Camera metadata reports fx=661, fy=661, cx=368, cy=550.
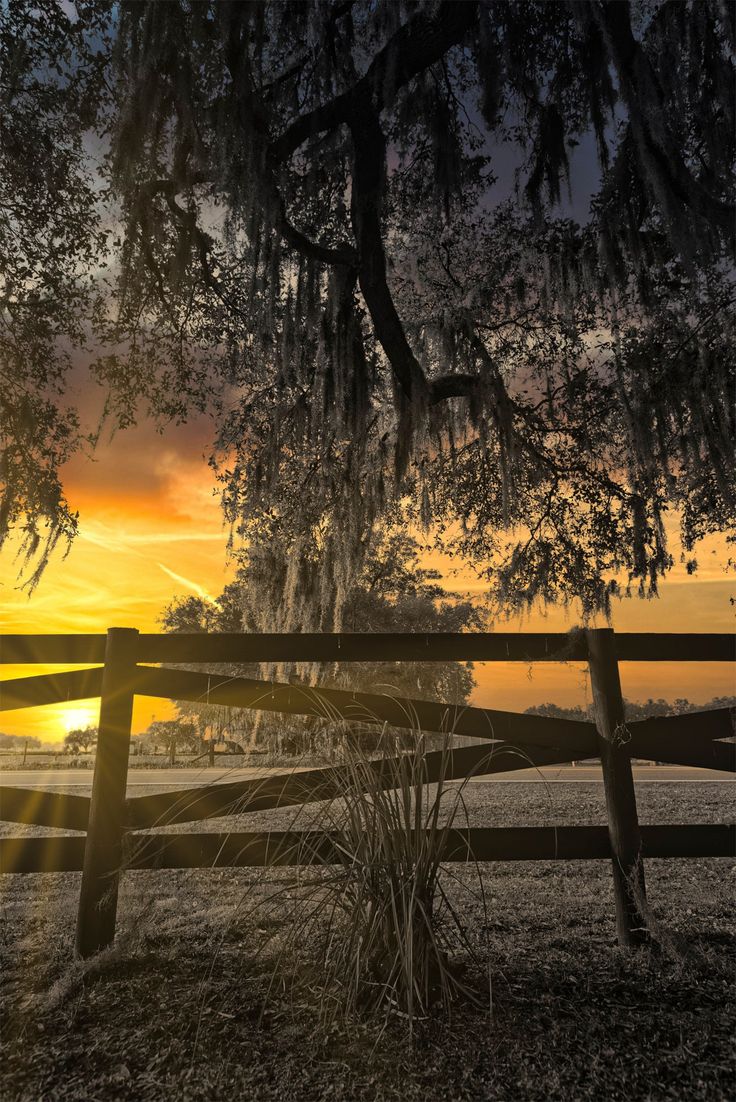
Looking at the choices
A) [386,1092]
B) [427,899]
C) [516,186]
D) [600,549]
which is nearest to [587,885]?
[427,899]

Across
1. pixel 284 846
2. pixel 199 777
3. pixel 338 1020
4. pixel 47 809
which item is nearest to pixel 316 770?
pixel 284 846

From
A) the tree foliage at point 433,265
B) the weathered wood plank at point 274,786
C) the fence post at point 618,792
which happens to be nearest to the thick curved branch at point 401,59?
the tree foliage at point 433,265

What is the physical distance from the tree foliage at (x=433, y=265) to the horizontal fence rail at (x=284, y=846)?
310 cm

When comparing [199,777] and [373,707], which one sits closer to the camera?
[373,707]

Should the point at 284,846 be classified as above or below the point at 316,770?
below

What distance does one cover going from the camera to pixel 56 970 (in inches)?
106

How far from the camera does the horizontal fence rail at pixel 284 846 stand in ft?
9.65

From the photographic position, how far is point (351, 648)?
3.14 m

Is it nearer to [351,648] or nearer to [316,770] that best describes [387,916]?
[316,770]

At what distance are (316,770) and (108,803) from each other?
991mm

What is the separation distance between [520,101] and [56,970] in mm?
6588

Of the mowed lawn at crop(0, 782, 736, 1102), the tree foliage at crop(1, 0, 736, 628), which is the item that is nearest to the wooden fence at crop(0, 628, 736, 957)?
the mowed lawn at crop(0, 782, 736, 1102)

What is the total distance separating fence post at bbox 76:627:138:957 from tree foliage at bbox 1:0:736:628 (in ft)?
9.24

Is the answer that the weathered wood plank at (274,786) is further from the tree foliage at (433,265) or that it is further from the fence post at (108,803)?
the tree foliage at (433,265)
